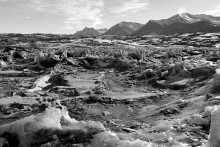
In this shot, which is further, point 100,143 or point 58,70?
point 58,70

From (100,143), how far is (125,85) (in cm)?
669

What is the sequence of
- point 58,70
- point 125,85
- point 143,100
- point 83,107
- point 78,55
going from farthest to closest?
point 78,55, point 58,70, point 125,85, point 143,100, point 83,107

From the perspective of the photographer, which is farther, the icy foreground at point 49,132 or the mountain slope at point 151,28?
the mountain slope at point 151,28

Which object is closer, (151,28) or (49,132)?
(49,132)

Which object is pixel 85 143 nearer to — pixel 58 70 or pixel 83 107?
A: pixel 83 107

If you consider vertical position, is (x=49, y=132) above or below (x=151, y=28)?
below

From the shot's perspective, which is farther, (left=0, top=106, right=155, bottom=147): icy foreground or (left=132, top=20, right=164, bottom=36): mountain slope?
(left=132, top=20, right=164, bottom=36): mountain slope

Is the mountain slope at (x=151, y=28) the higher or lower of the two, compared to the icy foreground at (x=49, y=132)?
higher

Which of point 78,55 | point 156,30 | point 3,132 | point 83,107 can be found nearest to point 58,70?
point 78,55

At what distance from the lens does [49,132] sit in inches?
162

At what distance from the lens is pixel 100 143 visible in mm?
3775

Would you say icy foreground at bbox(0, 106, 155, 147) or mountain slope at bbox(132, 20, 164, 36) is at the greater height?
mountain slope at bbox(132, 20, 164, 36)

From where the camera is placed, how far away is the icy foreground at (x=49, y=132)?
397cm

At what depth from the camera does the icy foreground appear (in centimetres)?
397
